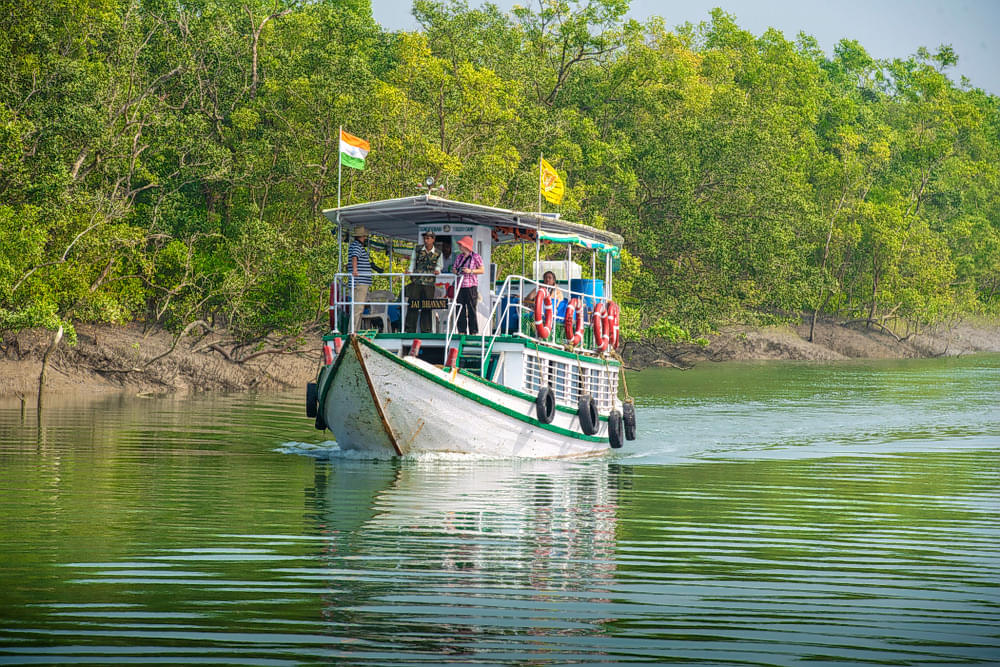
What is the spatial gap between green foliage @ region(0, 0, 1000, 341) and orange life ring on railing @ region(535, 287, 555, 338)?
46.6ft

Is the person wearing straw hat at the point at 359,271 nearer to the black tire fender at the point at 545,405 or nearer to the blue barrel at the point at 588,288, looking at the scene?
the black tire fender at the point at 545,405

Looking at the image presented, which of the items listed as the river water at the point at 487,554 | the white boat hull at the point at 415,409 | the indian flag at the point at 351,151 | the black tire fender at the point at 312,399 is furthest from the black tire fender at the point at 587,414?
the indian flag at the point at 351,151

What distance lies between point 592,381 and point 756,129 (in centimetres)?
4237

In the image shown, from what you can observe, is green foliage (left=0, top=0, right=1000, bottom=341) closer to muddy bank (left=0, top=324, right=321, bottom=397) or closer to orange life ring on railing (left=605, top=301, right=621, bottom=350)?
muddy bank (left=0, top=324, right=321, bottom=397)

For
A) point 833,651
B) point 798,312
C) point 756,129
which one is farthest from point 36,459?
point 798,312

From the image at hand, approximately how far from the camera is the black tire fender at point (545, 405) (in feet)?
68.5

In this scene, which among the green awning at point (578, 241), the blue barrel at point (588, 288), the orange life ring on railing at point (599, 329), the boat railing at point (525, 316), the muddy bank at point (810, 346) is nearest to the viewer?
the boat railing at point (525, 316)

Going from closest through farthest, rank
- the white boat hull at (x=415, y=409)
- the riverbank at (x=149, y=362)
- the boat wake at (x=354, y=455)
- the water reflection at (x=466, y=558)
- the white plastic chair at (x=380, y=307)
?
1. the water reflection at (x=466, y=558)
2. the white boat hull at (x=415, y=409)
3. the boat wake at (x=354, y=455)
4. the white plastic chair at (x=380, y=307)
5. the riverbank at (x=149, y=362)

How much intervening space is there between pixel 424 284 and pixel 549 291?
260 centimetres

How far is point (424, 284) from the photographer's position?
70.0ft

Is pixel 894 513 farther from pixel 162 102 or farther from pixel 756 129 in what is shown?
pixel 756 129

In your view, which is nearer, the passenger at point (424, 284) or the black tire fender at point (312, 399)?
the passenger at point (424, 284)

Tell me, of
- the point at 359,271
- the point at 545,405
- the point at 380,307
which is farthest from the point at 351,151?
the point at 545,405

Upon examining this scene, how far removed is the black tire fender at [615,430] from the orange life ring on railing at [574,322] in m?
1.55
